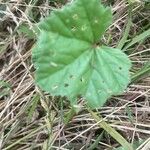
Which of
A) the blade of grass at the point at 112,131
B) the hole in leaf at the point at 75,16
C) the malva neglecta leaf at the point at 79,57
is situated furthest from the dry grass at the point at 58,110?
the hole in leaf at the point at 75,16

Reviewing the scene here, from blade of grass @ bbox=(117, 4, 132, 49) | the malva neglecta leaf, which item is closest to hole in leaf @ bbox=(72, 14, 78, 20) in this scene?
the malva neglecta leaf

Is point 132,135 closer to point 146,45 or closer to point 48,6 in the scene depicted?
point 146,45

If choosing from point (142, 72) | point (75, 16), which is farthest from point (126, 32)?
point (75, 16)

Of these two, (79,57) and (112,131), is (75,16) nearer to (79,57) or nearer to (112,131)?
(79,57)

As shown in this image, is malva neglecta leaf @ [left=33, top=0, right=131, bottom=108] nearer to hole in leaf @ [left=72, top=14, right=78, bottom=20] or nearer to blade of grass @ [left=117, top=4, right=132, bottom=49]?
hole in leaf @ [left=72, top=14, right=78, bottom=20]

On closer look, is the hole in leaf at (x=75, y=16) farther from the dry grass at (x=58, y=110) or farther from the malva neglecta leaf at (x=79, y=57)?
the dry grass at (x=58, y=110)

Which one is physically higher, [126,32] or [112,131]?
[126,32]

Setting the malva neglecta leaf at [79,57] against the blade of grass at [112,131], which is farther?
the blade of grass at [112,131]
